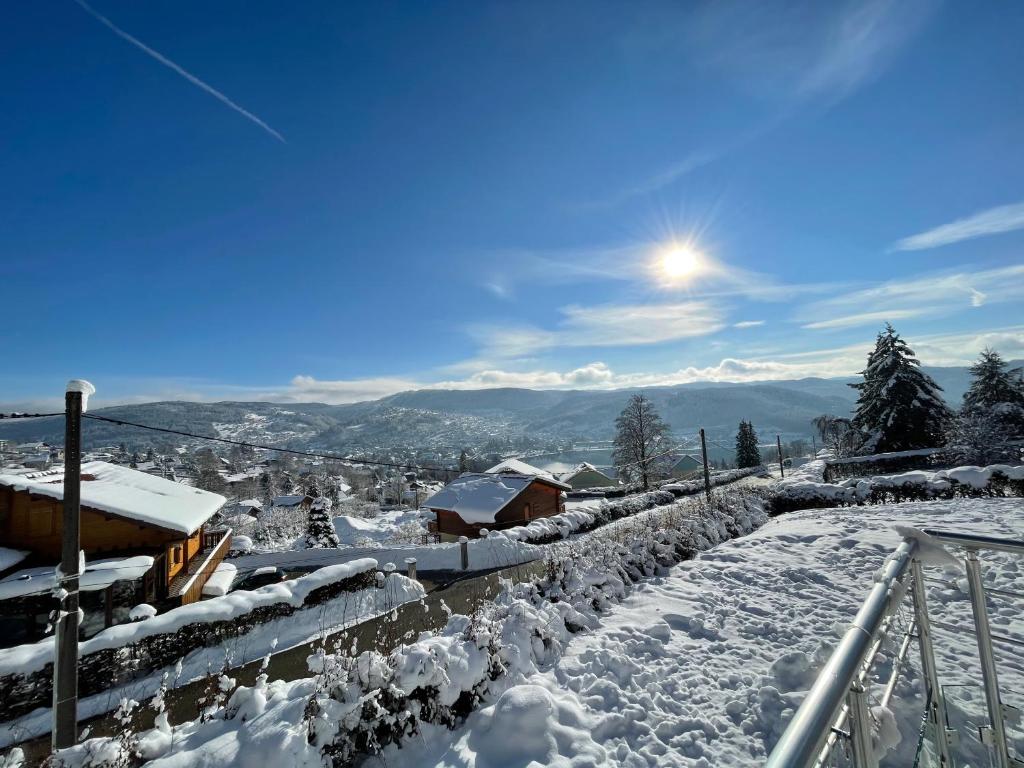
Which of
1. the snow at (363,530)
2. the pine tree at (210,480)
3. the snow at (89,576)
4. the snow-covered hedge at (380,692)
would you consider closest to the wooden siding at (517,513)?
the snow at (89,576)

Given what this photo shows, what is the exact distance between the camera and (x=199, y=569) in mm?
15266

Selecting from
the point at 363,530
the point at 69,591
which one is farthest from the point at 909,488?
the point at 363,530

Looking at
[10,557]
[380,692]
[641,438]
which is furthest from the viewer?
[641,438]

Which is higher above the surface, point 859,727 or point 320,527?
point 859,727

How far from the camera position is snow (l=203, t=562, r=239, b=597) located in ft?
50.7

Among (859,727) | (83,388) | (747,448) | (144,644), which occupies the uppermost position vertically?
(83,388)

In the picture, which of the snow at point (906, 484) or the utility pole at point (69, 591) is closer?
the utility pole at point (69, 591)

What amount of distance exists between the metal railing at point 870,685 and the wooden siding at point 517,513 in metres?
20.1

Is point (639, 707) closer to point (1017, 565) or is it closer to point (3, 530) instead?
point (1017, 565)

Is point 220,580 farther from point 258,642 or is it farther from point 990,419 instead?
point 990,419

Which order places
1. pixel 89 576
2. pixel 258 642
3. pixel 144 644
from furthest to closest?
pixel 89 576
pixel 258 642
pixel 144 644

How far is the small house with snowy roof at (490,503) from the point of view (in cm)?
2175

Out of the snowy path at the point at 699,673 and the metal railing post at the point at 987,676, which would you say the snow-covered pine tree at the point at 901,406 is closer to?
the snowy path at the point at 699,673

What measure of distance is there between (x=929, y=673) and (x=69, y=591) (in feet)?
27.9
